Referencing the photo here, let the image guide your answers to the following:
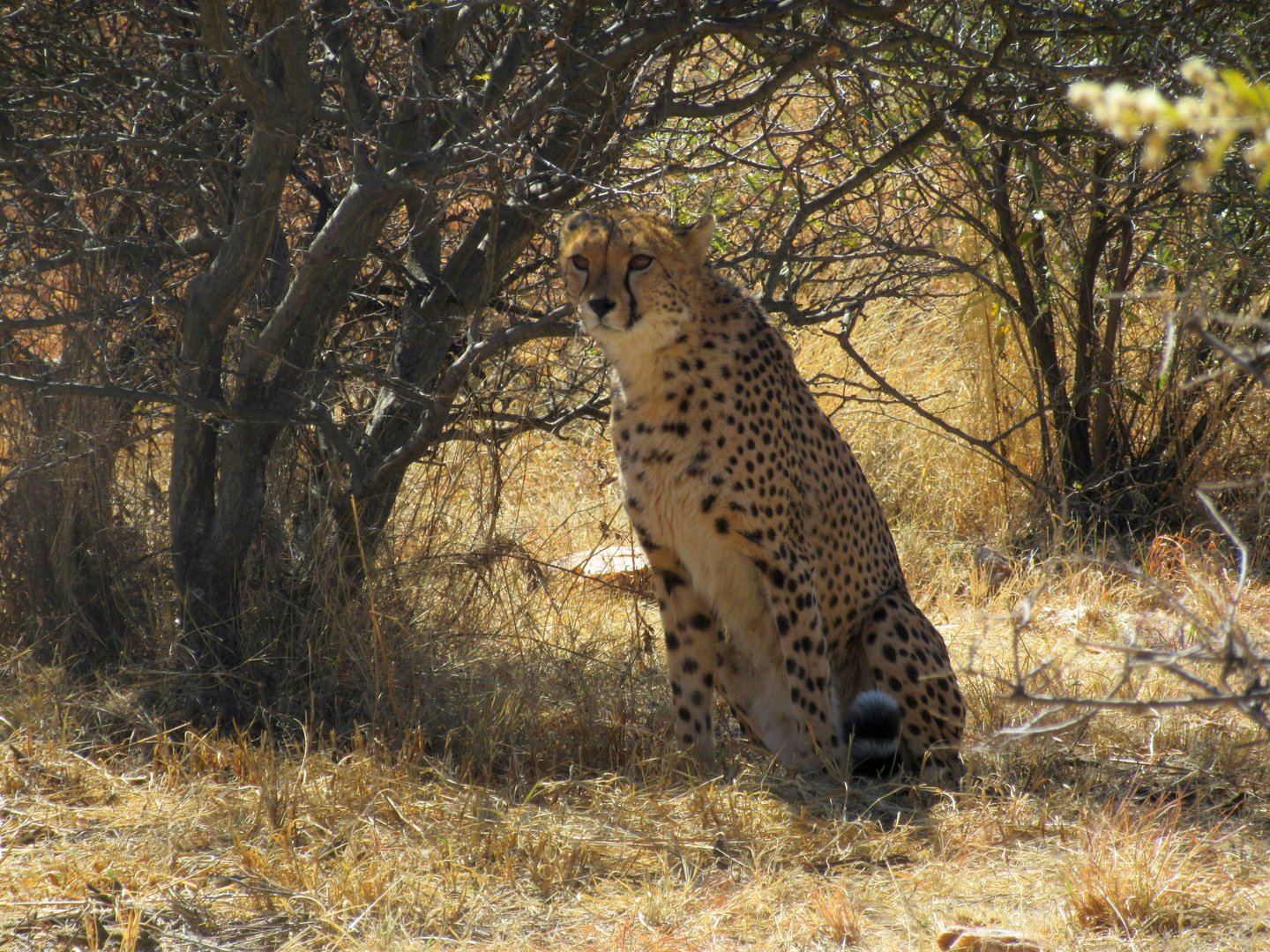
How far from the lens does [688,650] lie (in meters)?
3.23

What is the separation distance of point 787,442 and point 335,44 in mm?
1749

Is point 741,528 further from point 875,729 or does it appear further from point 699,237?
point 699,237

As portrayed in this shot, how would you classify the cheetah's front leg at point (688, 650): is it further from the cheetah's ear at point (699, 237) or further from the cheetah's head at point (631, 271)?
the cheetah's ear at point (699, 237)

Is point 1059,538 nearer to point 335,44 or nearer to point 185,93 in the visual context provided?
point 335,44

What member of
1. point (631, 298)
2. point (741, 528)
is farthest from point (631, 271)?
point (741, 528)

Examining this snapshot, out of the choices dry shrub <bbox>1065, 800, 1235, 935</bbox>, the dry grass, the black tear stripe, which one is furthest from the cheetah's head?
dry shrub <bbox>1065, 800, 1235, 935</bbox>

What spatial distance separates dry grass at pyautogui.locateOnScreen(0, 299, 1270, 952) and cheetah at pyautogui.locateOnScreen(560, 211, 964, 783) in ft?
0.59

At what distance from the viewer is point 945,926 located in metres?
2.18

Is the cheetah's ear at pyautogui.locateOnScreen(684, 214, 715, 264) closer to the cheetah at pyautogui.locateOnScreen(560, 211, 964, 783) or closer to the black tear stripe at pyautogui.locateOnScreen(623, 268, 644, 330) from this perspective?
the cheetah at pyautogui.locateOnScreen(560, 211, 964, 783)

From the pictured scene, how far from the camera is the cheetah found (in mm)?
3041

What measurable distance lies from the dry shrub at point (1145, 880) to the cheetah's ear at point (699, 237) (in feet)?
5.53

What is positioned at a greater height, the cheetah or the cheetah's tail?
the cheetah

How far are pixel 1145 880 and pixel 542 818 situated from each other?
1.25 meters

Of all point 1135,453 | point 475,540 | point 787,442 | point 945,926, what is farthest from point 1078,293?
point 945,926
